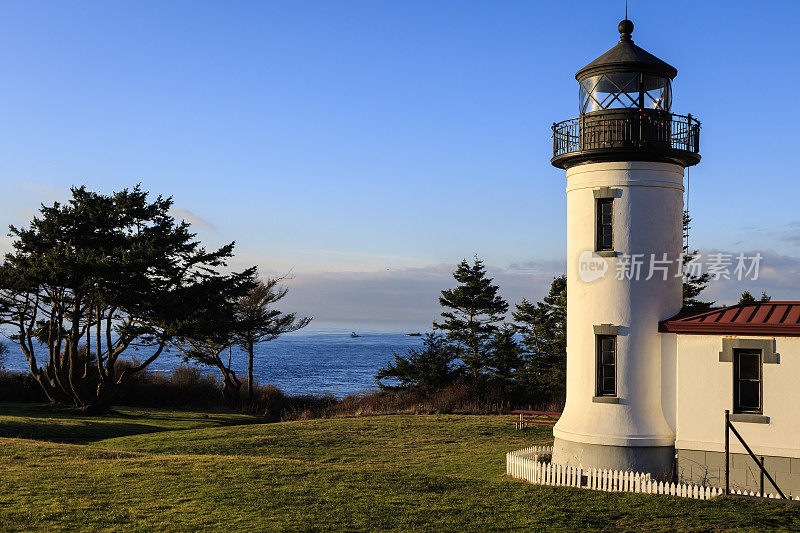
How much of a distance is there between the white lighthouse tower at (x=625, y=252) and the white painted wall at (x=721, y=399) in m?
0.54

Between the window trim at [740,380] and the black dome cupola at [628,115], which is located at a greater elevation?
the black dome cupola at [628,115]

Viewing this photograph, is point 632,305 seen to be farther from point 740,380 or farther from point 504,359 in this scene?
point 504,359

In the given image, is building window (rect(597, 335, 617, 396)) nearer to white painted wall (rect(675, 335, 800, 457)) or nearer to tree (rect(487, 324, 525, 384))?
white painted wall (rect(675, 335, 800, 457))

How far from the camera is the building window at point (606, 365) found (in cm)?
1550

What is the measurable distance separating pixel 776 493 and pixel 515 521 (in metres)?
6.21

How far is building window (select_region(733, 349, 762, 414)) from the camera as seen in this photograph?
46.1ft

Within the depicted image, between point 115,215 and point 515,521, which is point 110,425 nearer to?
point 115,215

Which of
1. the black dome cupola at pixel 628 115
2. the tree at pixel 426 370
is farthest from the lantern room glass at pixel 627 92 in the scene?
the tree at pixel 426 370

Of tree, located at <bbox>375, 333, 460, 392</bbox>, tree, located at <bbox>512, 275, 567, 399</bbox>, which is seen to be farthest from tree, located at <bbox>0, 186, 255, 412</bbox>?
tree, located at <bbox>512, 275, 567, 399</bbox>

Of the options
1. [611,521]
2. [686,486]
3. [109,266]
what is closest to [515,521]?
[611,521]

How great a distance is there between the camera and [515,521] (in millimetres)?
11078

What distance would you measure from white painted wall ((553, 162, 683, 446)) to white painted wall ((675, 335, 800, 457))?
54 centimetres

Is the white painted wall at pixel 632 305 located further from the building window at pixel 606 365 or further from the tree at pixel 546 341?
the tree at pixel 546 341

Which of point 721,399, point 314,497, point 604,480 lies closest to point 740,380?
point 721,399
